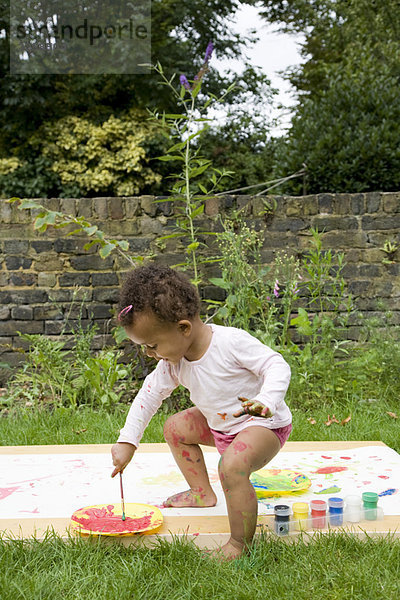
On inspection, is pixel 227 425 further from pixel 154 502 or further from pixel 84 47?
pixel 84 47

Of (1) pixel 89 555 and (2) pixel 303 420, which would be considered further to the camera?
(2) pixel 303 420

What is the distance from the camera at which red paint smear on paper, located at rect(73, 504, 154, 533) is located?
200 cm

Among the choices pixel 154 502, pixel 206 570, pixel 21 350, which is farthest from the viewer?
pixel 21 350

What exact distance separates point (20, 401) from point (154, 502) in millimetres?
2111

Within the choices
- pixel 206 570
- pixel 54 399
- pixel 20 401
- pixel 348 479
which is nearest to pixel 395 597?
pixel 206 570

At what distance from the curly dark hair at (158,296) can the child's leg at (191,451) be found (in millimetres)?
431

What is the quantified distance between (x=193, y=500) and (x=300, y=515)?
406 mm

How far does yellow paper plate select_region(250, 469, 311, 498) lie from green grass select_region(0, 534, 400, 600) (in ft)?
1.31

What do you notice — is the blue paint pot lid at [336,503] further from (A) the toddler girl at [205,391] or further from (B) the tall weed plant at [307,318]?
(B) the tall weed plant at [307,318]

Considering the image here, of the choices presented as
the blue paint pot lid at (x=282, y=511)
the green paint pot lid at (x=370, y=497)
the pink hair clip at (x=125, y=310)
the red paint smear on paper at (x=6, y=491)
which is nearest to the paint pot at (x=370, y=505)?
the green paint pot lid at (x=370, y=497)

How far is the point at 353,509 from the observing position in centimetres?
214

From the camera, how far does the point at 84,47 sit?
34.8 feet

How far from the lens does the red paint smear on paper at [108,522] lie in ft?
6.58

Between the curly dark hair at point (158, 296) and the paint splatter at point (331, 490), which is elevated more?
the curly dark hair at point (158, 296)
